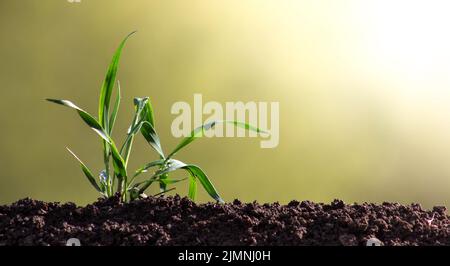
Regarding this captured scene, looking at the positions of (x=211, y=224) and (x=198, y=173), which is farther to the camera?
(x=198, y=173)

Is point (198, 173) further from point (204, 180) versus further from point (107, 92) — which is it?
point (107, 92)

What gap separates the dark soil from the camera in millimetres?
1787

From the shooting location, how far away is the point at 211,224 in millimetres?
1890

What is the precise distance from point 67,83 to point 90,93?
127 millimetres

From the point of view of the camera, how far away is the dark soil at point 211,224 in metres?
1.79

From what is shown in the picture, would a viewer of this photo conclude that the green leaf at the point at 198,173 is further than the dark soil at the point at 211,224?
Yes

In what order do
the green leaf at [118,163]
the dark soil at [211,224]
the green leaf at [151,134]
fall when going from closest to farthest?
the dark soil at [211,224] → the green leaf at [118,163] → the green leaf at [151,134]

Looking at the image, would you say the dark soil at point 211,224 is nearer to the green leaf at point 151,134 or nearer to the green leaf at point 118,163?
the green leaf at point 118,163

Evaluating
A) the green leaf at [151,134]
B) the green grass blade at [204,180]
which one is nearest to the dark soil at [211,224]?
the green grass blade at [204,180]

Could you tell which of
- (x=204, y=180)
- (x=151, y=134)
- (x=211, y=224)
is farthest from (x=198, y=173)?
(x=211, y=224)
